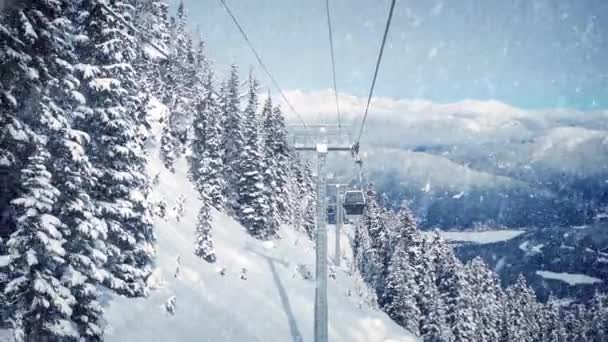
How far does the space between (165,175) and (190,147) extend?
992cm

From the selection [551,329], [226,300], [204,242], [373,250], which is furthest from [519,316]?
[226,300]

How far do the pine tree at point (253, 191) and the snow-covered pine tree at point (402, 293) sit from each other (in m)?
13.6

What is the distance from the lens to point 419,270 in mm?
47188

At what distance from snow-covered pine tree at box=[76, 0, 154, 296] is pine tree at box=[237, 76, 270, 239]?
2514 cm

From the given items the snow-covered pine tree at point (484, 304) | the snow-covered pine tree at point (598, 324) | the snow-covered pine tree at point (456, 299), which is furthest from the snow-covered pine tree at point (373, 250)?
the snow-covered pine tree at point (598, 324)

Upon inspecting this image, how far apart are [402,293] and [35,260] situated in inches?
1525

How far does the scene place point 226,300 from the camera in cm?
2166

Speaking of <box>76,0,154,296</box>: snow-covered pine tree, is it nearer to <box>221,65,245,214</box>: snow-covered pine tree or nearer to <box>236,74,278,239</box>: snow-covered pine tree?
<box>236,74,278,239</box>: snow-covered pine tree

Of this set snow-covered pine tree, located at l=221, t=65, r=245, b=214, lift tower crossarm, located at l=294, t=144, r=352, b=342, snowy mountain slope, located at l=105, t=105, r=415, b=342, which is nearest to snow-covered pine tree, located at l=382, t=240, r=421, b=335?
snowy mountain slope, located at l=105, t=105, r=415, b=342

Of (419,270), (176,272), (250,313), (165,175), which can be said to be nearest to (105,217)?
(176,272)

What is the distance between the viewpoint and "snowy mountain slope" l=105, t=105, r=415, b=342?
15.4 metres

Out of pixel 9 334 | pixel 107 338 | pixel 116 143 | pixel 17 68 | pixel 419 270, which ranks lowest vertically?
pixel 419 270

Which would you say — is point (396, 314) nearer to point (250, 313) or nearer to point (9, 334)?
point (250, 313)

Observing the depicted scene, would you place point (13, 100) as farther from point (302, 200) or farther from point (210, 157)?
point (302, 200)
